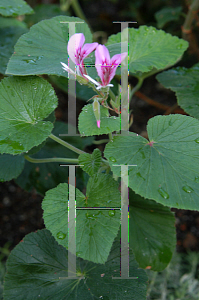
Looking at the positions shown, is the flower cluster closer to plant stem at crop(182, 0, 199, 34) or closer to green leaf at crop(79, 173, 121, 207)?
green leaf at crop(79, 173, 121, 207)

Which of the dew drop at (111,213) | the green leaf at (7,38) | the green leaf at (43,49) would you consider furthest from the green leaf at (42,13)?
the dew drop at (111,213)

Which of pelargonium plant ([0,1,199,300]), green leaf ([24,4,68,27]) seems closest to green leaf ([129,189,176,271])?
pelargonium plant ([0,1,199,300])

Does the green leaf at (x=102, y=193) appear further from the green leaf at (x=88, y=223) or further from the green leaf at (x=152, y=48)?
the green leaf at (x=152, y=48)

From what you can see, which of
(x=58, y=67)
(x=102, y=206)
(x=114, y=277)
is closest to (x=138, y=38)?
(x=58, y=67)

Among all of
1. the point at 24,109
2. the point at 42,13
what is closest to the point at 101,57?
the point at 24,109

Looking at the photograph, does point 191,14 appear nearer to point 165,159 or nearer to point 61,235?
point 165,159
